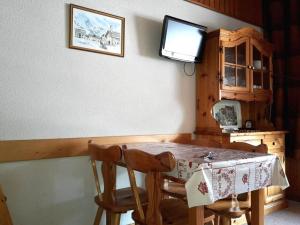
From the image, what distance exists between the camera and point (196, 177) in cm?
137

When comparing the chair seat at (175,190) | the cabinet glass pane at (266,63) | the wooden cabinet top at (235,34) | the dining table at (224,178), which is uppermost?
the wooden cabinet top at (235,34)

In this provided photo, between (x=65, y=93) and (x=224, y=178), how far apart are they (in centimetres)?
136

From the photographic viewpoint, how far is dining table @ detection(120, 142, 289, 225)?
135 cm

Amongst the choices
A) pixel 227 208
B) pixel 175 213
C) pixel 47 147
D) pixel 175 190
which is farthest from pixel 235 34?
pixel 47 147

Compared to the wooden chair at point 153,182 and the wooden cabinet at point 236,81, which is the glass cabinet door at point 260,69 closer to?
the wooden cabinet at point 236,81

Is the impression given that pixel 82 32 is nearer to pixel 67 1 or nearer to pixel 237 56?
pixel 67 1

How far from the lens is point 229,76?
9.64 ft

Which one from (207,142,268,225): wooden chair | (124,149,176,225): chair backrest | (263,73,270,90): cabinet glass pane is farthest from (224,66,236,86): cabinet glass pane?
(124,149,176,225): chair backrest

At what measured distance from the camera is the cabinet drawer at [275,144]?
9.93 ft

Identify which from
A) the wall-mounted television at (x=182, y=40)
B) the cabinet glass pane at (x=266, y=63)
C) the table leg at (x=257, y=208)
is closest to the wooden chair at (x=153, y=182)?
the table leg at (x=257, y=208)

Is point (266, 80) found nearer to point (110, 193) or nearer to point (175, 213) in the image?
point (175, 213)

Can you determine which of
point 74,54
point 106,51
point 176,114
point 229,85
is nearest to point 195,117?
point 176,114

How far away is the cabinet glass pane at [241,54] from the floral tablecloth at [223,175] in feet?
5.17

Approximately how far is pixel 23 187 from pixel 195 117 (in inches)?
71.4
